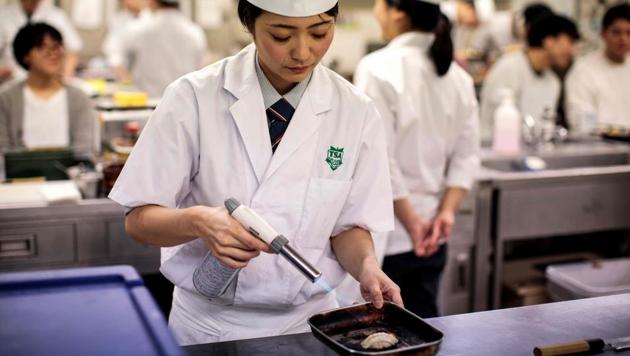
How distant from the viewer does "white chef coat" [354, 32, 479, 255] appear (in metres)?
2.84

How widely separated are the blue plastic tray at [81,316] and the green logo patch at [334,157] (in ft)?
2.11

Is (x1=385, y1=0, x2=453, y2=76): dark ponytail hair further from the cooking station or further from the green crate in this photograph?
the green crate

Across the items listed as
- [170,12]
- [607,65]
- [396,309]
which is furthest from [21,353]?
[170,12]

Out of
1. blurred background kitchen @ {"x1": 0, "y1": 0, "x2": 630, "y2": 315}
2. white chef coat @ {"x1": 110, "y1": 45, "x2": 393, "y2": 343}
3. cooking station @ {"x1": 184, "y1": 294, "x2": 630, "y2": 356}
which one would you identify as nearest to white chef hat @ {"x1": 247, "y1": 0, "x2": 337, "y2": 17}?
white chef coat @ {"x1": 110, "y1": 45, "x2": 393, "y2": 343}

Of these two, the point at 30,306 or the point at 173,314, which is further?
Answer: the point at 173,314

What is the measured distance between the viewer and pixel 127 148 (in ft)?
9.75

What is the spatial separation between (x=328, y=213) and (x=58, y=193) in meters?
1.52

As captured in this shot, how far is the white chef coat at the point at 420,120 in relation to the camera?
2840 mm

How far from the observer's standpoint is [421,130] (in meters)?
2.87

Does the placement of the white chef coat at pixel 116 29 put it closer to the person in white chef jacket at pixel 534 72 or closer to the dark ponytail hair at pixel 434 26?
the person in white chef jacket at pixel 534 72

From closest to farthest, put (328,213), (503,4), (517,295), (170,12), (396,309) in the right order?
(396,309) < (328,213) < (517,295) < (170,12) < (503,4)

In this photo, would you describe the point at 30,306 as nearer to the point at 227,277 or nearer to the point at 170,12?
the point at 227,277

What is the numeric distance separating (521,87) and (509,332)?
3285 millimetres

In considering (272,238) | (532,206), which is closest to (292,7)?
(272,238)
